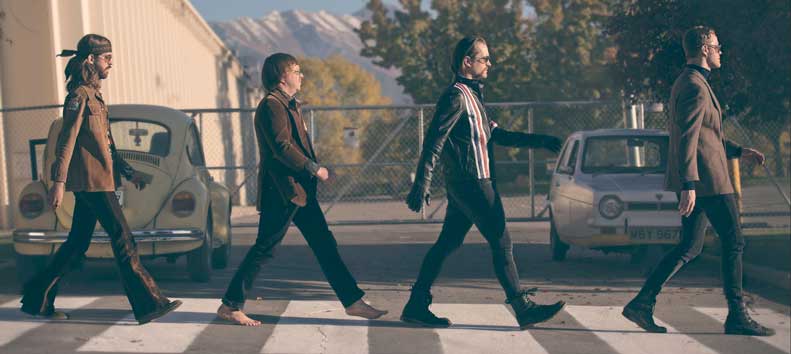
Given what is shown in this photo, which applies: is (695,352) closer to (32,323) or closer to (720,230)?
(720,230)

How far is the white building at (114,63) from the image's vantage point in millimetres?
20078

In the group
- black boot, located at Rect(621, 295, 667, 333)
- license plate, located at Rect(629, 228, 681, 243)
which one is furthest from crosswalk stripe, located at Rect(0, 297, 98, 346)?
license plate, located at Rect(629, 228, 681, 243)

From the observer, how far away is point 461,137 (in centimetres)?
748

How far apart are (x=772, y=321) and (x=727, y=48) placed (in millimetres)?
5472

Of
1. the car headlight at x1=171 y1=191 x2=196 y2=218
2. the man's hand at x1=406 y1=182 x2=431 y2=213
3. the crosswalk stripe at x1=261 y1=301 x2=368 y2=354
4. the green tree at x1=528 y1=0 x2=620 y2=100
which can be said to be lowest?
the crosswalk stripe at x1=261 y1=301 x2=368 y2=354

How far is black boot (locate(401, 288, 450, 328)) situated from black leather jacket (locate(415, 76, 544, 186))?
815 mm

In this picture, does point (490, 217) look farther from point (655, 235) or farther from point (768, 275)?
point (655, 235)

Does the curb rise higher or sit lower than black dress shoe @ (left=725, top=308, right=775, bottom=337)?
lower

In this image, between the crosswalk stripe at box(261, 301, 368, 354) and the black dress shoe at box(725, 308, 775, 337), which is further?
the black dress shoe at box(725, 308, 775, 337)

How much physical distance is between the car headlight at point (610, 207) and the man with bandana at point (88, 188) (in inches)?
197

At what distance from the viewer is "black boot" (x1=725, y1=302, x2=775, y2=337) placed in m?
7.33

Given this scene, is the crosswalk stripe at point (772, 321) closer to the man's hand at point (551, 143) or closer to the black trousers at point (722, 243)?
Answer: the black trousers at point (722, 243)

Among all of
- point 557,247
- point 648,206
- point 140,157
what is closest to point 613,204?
point 648,206

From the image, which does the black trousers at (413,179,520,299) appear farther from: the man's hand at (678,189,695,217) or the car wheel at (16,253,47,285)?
the car wheel at (16,253,47,285)
